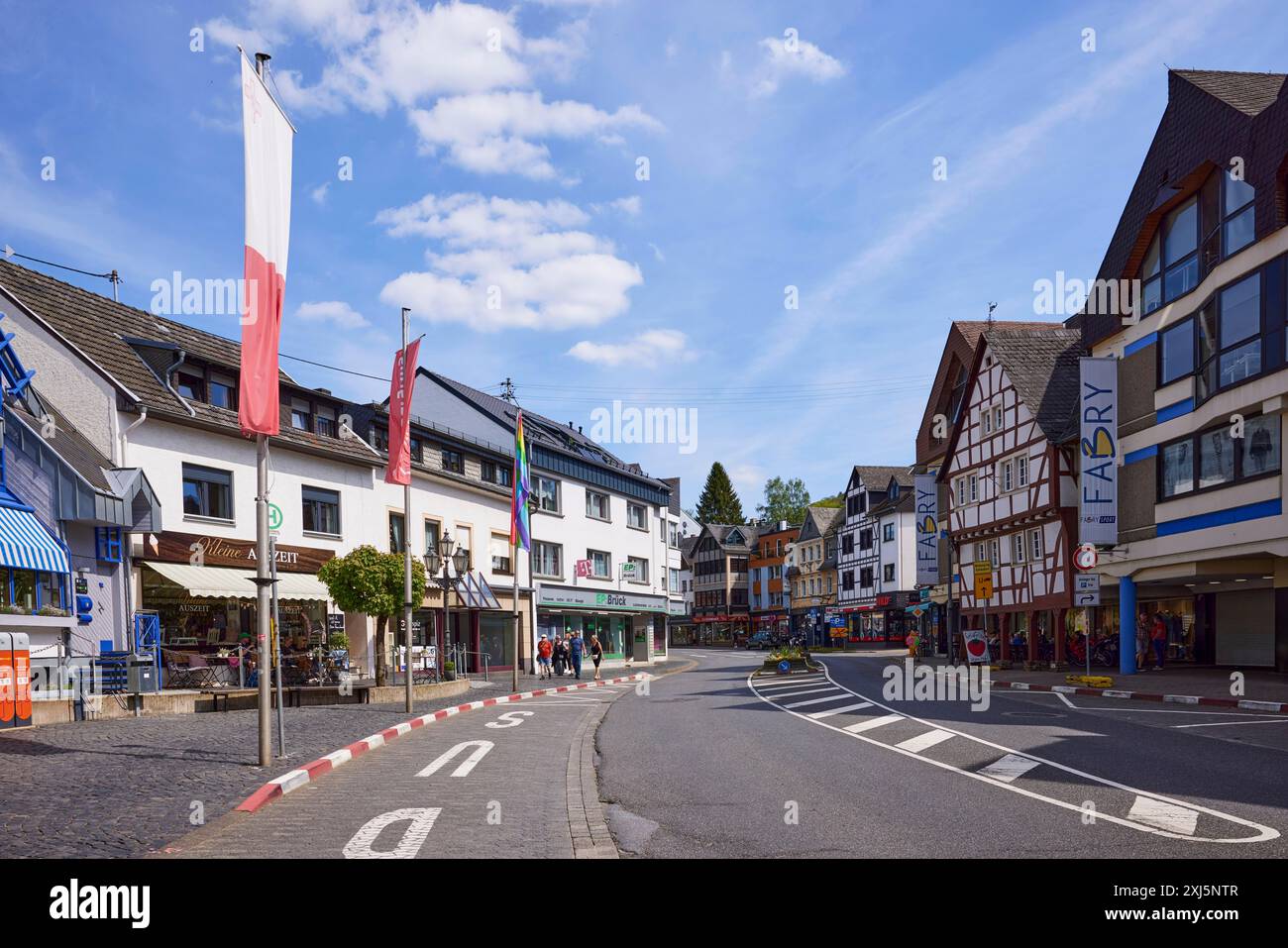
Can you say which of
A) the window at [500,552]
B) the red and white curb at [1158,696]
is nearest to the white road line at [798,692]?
the red and white curb at [1158,696]

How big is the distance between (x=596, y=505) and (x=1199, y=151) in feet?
106

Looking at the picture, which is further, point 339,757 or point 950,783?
point 339,757

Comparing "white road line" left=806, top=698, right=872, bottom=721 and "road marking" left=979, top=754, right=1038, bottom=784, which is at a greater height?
"road marking" left=979, top=754, right=1038, bottom=784

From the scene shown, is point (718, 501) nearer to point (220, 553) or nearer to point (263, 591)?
point (220, 553)

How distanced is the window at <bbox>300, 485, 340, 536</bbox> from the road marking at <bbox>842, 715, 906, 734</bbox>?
18604 mm

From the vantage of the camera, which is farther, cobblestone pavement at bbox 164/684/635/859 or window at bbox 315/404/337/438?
window at bbox 315/404/337/438

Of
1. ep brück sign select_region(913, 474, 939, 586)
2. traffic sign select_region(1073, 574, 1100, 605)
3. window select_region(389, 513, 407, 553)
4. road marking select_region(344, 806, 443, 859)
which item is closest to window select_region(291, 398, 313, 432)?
window select_region(389, 513, 407, 553)

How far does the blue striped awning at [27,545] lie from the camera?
16875mm

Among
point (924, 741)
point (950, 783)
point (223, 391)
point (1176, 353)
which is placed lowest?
point (924, 741)

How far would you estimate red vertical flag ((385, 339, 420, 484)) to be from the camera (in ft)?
74.1

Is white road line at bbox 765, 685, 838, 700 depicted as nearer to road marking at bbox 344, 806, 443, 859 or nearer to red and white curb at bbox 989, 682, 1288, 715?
red and white curb at bbox 989, 682, 1288, 715

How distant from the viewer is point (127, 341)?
26.3 m

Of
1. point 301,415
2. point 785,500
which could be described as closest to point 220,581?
point 301,415
